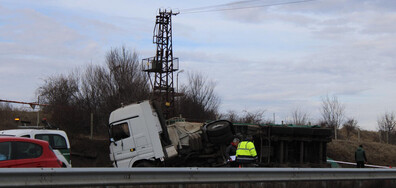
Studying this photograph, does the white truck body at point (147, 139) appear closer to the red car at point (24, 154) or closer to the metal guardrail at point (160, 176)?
the red car at point (24, 154)

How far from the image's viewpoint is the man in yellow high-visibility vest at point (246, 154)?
12.4 m

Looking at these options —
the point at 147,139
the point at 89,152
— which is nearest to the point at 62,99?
the point at 89,152

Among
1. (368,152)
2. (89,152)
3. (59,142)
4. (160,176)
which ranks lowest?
(368,152)

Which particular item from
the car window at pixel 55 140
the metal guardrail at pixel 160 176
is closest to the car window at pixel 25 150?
the metal guardrail at pixel 160 176

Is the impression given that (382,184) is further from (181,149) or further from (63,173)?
(63,173)

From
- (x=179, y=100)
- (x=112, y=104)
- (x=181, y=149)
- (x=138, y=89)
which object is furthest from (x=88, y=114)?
(x=181, y=149)

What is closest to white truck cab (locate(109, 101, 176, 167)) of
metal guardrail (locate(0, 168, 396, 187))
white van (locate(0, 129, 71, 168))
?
white van (locate(0, 129, 71, 168))

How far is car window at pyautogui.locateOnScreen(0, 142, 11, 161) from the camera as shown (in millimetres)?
9322

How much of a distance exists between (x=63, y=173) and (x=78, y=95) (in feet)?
94.9

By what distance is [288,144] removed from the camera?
16.5 metres

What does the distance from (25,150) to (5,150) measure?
1.59 ft

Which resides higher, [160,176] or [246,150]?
[246,150]

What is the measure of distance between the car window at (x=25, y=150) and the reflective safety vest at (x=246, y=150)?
18.3 ft

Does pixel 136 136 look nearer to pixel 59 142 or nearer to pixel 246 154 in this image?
pixel 59 142
